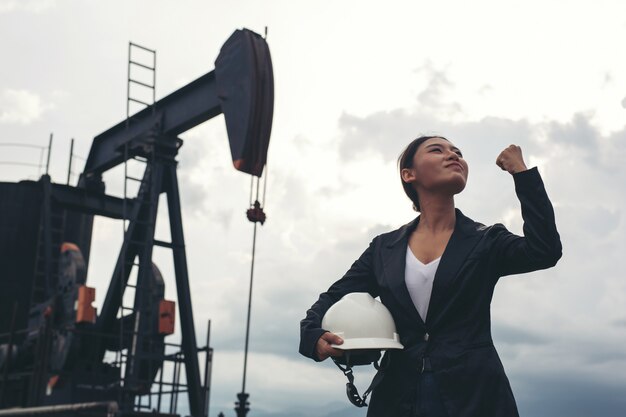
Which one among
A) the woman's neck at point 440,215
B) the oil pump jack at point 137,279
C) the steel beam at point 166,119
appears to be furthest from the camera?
the steel beam at point 166,119

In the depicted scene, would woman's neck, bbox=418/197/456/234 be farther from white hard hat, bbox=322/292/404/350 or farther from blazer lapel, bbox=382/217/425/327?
white hard hat, bbox=322/292/404/350

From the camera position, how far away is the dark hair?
3.89 m

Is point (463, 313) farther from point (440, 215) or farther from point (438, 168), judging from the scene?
point (438, 168)

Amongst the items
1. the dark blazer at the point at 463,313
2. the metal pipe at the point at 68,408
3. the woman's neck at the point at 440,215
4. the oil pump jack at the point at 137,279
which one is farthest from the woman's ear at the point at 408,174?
the oil pump jack at the point at 137,279

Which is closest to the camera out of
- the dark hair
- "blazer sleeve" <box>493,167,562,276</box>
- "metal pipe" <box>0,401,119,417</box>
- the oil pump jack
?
"blazer sleeve" <box>493,167,562,276</box>

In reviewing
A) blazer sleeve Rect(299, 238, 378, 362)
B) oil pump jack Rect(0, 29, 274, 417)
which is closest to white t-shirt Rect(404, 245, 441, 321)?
blazer sleeve Rect(299, 238, 378, 362)

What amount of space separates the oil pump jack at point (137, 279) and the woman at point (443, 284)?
32.6 ft

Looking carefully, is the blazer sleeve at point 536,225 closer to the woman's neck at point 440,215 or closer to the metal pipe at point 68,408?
the woman's neck at point 440,215

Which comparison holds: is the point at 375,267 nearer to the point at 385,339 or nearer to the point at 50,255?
the point at 385,339

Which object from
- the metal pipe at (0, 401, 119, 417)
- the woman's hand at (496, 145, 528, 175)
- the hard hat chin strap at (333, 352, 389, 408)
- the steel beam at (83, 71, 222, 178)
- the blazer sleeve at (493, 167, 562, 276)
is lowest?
the metal pipe at (0, 401, 119, 417)

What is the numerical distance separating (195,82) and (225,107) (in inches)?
57.8

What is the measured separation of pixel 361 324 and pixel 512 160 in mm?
909

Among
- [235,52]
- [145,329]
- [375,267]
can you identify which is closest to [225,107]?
[235,52]

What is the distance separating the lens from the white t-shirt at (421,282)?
3.55 meters
